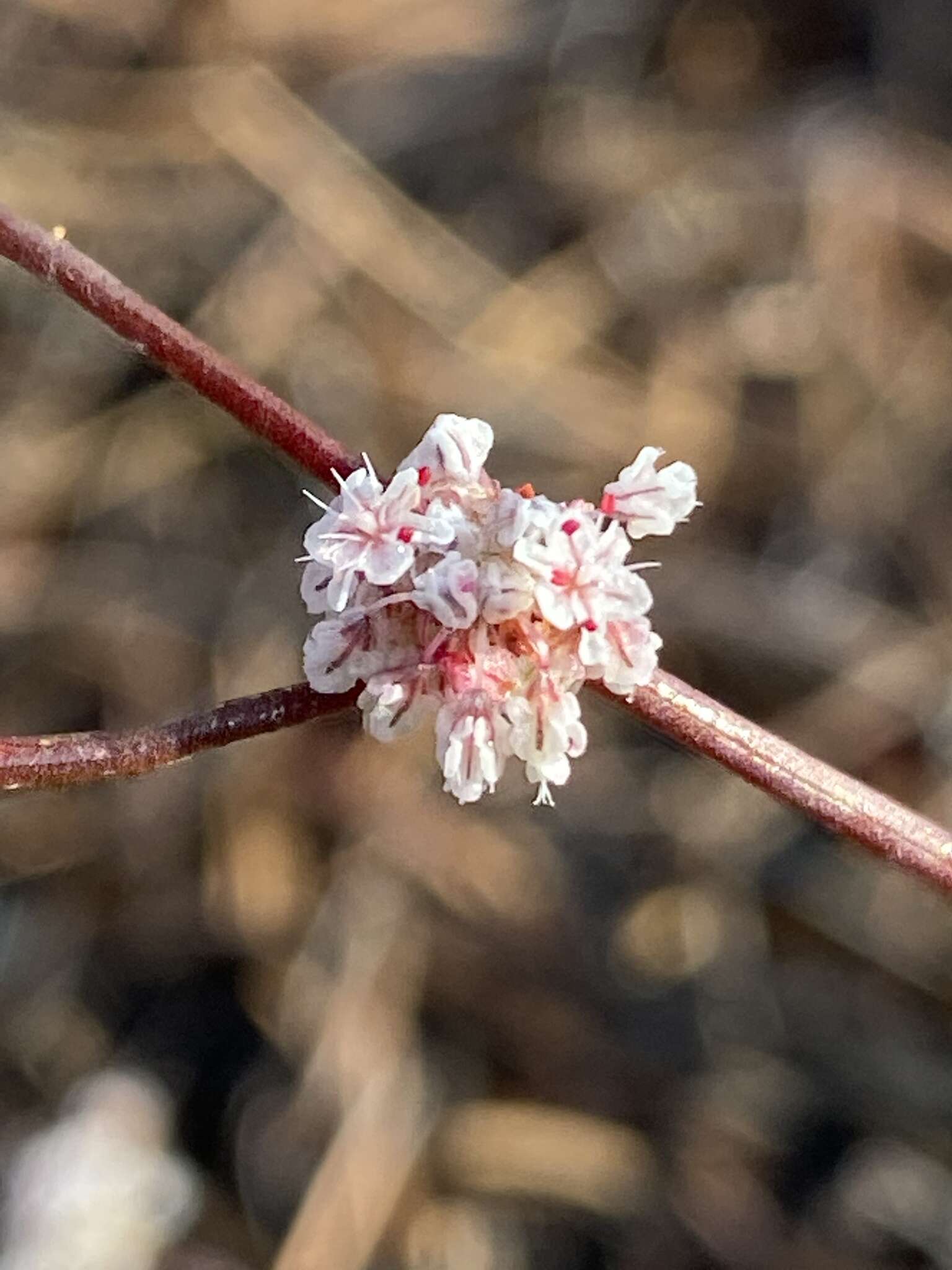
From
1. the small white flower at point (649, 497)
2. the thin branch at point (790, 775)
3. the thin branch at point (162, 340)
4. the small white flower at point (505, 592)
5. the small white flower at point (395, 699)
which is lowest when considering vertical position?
the thin branch at point (790, 775)

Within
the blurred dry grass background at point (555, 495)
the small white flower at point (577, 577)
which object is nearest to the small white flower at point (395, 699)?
the small white flower at point (577, 577)

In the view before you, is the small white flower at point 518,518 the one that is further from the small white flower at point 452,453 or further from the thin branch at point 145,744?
the thin branch at point 145,744

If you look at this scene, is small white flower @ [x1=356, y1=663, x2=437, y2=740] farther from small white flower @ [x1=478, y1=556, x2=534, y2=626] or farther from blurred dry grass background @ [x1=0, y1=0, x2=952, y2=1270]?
blurred dry grass background @ [x1=0, y1=0, x2=952, y2=1270]

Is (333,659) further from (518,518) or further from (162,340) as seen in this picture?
(162,340)

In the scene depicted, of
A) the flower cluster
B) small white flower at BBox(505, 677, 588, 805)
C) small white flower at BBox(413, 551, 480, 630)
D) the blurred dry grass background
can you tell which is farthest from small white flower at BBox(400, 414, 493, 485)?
the blurred dry grass background

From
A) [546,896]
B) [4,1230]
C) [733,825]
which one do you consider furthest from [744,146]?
[4,1230]
